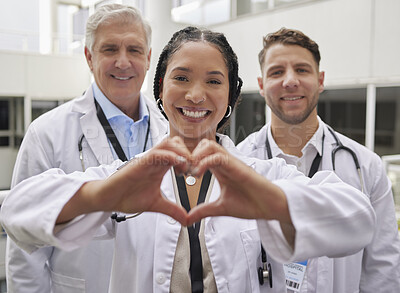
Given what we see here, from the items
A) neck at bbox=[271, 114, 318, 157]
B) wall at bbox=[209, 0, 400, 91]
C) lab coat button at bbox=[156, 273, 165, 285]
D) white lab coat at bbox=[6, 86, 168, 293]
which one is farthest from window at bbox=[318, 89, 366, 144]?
lab coat button at bbox=[156, 273, 165, 285]

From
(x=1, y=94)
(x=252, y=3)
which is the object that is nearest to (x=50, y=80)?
(x=1, y=94)

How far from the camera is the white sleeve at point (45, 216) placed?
743mm

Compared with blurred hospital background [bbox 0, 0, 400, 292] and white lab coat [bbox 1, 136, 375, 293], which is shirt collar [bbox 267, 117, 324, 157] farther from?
blurred hospital background [bbox 0, 0, 400, 292]

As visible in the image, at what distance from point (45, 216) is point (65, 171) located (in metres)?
0.80

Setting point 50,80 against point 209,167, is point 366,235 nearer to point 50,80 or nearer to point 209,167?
point 209,167

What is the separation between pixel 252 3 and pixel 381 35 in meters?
2.30

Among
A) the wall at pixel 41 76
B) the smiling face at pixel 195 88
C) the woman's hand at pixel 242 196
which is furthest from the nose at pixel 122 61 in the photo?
the wall at pixel 41 76

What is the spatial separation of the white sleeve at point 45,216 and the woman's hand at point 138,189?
2 cm

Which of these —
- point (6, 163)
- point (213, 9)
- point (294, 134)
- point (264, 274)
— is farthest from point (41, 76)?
point (264, 274)

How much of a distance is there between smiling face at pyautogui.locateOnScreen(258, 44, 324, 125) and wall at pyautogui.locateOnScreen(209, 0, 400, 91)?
7.60 ft

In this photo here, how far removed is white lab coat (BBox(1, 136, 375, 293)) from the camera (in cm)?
74

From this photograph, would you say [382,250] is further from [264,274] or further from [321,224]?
[321,224]

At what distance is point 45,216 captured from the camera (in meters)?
0.74

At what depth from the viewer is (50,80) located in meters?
6.94
